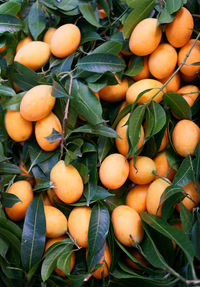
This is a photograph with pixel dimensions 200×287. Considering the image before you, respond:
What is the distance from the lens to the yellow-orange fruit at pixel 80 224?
2.30ft

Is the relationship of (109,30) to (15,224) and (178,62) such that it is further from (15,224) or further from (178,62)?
(15,224)

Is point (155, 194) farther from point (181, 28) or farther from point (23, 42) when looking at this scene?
point (23, 42)

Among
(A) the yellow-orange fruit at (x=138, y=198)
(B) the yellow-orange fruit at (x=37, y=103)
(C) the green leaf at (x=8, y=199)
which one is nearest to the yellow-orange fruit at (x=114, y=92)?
(B) the yellow-orange fruit at (x=37, y=103)

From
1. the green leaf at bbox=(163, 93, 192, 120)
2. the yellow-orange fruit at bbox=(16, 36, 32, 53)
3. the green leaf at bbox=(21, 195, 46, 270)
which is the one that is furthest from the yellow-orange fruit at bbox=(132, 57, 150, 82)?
the green leaf at bbox=(21, 195, 46, 270)

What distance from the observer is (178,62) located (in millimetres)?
802

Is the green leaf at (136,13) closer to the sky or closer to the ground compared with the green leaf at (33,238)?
closer to the sky

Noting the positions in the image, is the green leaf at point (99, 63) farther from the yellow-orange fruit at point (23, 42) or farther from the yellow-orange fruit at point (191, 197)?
the yellow-orange fruit at point (191, 197)

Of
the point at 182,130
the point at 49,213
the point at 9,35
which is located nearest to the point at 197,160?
the point at 182,130

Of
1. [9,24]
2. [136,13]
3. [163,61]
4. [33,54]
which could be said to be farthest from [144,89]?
[9,24]

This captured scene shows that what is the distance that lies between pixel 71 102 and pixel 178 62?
307 mm

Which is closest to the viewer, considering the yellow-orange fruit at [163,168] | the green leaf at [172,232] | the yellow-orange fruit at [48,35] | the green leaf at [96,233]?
the green leaf at [172,232]

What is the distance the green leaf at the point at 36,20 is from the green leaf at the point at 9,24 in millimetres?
35

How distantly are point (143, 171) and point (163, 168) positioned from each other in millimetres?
72

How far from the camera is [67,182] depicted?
2.30 ft
